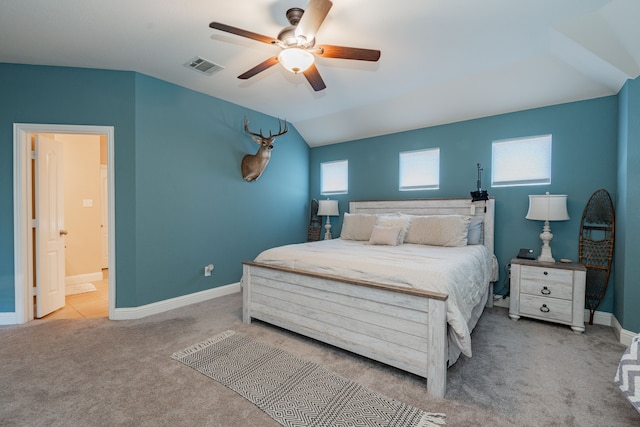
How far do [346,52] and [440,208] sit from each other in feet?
8.83

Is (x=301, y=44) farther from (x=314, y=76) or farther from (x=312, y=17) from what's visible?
(x=314, y=76)

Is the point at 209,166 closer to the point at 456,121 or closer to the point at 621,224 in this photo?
the point at 456,121

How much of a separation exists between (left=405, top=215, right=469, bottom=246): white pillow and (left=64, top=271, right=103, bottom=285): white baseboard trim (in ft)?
17.9

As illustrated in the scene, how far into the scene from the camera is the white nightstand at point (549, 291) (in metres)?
2.96

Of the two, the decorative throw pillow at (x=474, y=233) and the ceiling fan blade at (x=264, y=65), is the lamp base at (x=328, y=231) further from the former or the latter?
the ceiling fan blade at (x=264, y=65)

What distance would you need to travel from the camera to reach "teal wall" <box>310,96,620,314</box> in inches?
127

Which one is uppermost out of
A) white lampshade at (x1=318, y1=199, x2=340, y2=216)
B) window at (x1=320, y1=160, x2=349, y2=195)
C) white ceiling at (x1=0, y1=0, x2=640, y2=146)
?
white ceiling at (x1=0, y1=0, x2=640, y2=146)

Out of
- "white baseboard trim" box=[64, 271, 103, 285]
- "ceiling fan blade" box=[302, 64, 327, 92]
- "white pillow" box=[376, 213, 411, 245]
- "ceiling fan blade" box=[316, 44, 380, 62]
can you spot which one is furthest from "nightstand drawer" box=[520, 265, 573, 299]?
"white baseboard trim" box=[64, 271, 103, 285]

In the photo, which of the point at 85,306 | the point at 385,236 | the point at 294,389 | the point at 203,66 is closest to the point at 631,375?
the point at 294,389

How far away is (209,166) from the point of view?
4.08 meters

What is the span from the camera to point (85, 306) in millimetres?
3805

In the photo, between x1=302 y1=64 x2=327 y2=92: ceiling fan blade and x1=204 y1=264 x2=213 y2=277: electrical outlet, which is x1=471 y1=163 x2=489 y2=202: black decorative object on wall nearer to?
x1=302 y1=64 x2=327 y2=92: ceiling fan blade

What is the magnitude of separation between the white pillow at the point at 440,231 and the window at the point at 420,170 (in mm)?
925

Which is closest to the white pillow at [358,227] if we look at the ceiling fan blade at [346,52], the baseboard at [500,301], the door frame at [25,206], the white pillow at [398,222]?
the white pillow at [398,222]
